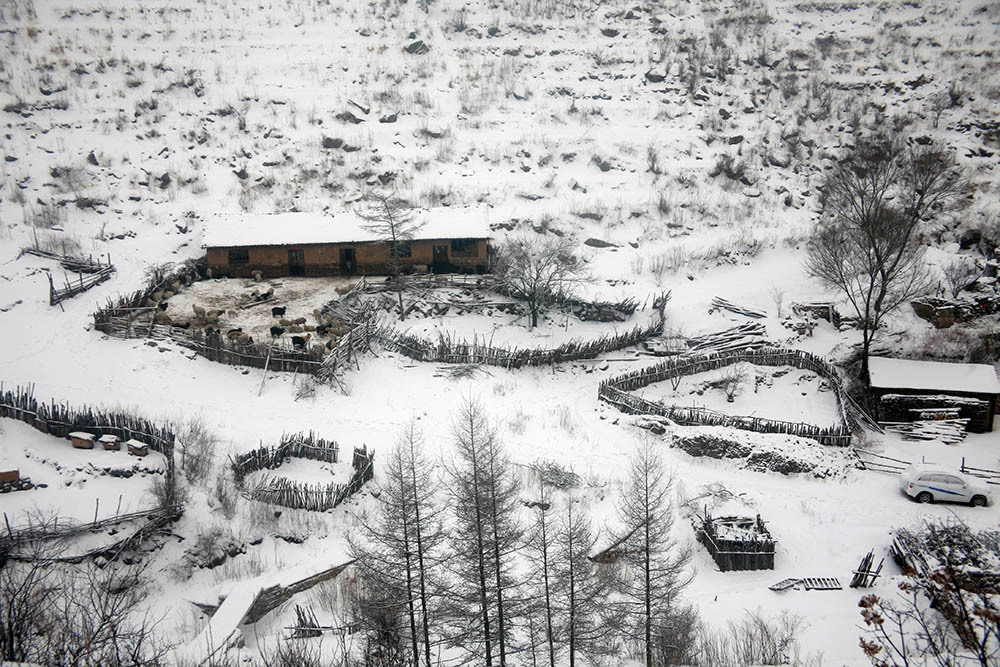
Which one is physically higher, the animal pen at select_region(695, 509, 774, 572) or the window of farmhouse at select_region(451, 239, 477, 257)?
the window of farmhouse at select_region(451, 239, 477, 257)

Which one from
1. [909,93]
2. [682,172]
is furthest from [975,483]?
[909,93]

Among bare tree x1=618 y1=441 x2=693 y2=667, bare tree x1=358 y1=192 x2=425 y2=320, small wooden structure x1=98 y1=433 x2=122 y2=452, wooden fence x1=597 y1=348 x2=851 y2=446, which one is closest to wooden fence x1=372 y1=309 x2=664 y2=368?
wooden fence x1=597 y1=348 x2=851 y2=446

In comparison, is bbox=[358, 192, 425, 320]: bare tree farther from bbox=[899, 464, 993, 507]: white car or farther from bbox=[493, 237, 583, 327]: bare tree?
bbox=[899, 464, 993, 507]: white car

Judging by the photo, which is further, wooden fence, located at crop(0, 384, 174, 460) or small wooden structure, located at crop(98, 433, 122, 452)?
wooden fence, located at crop(0, 384, 174, 460)

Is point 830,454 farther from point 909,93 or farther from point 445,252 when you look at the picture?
point 909,93

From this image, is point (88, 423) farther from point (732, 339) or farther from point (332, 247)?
point (732, 339)

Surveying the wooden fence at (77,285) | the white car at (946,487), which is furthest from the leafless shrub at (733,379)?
the wooden fence at (77,285)
